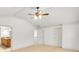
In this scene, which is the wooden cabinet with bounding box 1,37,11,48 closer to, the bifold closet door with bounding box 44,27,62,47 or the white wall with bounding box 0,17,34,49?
the white wall with bounding box 0,17,34,49

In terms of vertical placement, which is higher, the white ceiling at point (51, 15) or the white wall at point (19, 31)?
the white ceiling at point (51, 15)

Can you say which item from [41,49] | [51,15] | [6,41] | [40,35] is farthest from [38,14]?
[6,41]

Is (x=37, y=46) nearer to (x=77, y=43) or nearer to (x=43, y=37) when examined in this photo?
(x=43, y=37)

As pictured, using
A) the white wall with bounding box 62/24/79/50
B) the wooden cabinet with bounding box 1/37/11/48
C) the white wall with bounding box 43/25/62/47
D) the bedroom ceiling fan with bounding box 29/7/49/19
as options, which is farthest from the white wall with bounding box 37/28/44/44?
the wooden cabinet with bounding box 1/37/11/48

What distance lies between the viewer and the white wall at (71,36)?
1994 millimetres

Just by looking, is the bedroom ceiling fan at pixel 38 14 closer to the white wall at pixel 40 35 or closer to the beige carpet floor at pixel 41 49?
the white wall at pixel 40 35

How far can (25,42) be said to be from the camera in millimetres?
2006

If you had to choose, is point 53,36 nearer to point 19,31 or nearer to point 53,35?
point 53,35

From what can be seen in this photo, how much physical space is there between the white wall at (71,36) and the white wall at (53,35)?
0.25 ft

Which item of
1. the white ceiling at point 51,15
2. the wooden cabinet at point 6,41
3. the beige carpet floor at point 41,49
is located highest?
the white ceiling at point 51,15

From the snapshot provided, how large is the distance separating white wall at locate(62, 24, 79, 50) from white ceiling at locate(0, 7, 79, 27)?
0.09 meters

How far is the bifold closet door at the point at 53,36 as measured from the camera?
201 cm

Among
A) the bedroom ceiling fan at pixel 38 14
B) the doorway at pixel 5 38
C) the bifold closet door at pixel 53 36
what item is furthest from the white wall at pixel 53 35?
the doorway at pixel 5 38
